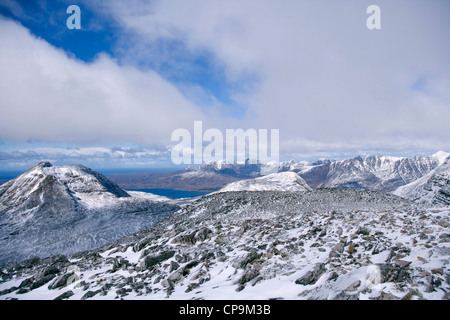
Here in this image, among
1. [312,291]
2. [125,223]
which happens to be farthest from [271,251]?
[125,223]

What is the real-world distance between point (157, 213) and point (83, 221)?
76.3 ft

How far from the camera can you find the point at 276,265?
11234mm

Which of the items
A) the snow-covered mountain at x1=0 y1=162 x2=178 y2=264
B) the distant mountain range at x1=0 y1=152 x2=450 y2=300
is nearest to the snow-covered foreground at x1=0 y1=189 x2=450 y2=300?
the distant mountain range at x1=0 y1=152 x2=450 y2=300

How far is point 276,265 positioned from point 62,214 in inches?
3328

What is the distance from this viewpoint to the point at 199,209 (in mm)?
31562

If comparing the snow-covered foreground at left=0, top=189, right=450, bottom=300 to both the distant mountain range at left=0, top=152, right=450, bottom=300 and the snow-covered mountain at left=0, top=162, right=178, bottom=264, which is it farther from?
the snow-covered mountain at left=0, top=162, right=178, bottom=264

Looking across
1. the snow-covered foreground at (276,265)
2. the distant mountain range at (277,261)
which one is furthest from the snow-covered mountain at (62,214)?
the snow-covered foreground at (276,265)

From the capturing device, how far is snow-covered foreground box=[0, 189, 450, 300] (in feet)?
26.7

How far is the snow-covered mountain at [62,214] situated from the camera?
5644 cm

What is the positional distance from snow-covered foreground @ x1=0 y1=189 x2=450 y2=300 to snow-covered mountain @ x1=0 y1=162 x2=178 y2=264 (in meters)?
45.2

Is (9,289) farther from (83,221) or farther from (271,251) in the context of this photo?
(83,221)

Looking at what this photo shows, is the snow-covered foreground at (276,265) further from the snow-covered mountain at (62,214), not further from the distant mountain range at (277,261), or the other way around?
the snow-covered mountain at (62,214)

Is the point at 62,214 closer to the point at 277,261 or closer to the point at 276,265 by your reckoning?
the point at 277,261

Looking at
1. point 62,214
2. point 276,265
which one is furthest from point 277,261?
point 62,214
